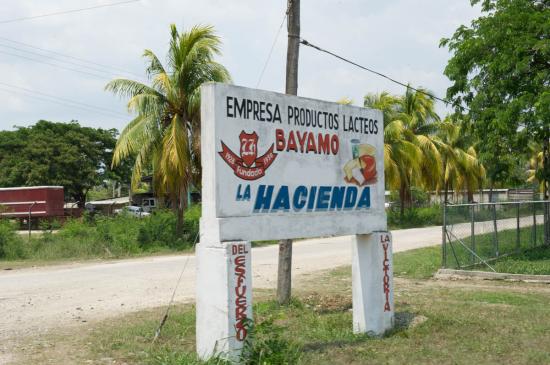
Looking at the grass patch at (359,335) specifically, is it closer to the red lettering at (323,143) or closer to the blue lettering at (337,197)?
the blue lettering at (337,197)

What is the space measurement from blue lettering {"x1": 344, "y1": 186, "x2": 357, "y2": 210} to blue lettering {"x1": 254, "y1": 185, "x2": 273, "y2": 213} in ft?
4.43

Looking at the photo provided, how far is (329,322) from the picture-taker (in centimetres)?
854

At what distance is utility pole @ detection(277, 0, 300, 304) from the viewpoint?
32.7ft

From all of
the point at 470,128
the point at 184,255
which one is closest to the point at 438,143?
the point at 470,128

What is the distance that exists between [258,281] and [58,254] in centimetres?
935

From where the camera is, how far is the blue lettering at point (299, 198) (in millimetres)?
7317

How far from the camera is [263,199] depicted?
274 inches

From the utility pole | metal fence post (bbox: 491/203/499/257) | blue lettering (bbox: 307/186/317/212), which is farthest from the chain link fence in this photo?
blue lettering (bbox: 307/186/317/212)

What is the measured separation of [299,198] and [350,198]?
38.6 inches

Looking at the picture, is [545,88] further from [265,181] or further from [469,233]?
[265,181]

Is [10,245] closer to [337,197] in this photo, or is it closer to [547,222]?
[337,197]

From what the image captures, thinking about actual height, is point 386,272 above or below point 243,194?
below

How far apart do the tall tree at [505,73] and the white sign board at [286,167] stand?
8167mm

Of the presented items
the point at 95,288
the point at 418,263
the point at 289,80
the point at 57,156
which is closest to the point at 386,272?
the point at 289,80
